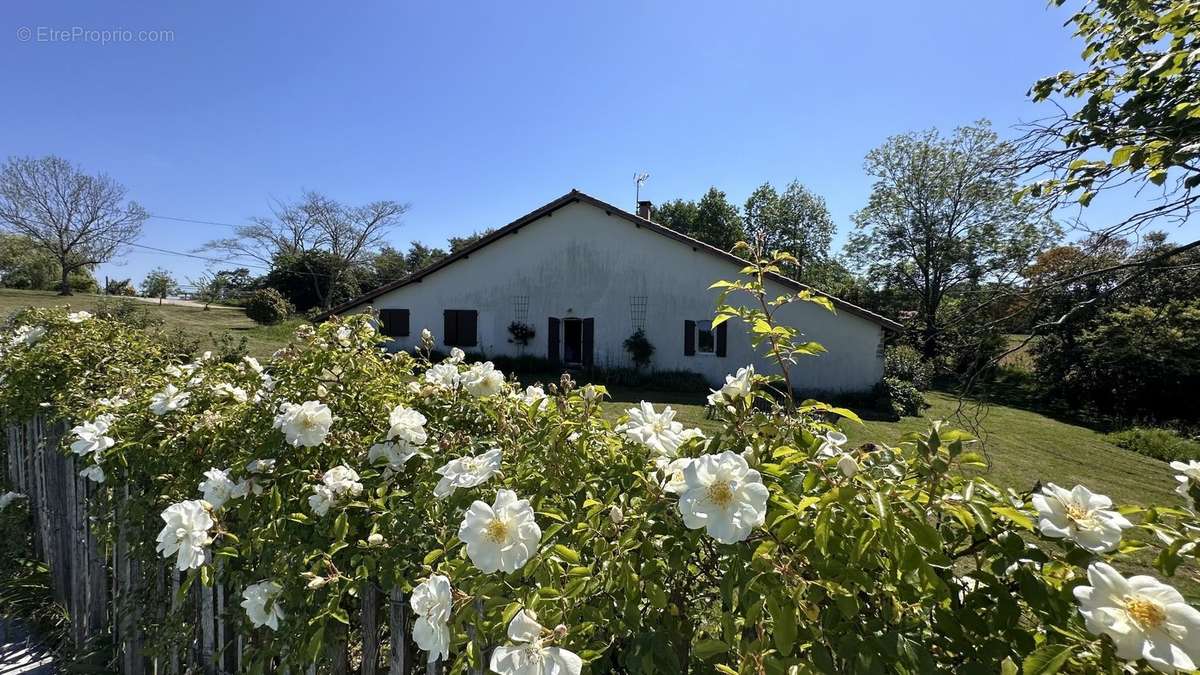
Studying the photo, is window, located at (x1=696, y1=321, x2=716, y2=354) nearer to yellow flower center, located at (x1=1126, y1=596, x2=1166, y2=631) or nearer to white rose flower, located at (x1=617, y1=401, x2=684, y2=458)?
white rose flower, located at (x1=617, y1=401, x2=684, y2=458)

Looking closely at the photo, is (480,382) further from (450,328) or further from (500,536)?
(450,328)

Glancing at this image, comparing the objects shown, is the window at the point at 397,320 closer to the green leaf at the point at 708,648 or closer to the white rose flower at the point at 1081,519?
the green leaf at the point at 708,648

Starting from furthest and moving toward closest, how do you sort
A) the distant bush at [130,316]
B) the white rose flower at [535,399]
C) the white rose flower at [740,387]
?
the distant bush at [130,316] < the white rose flower at [535,399] < the white rose flower at [740,387]

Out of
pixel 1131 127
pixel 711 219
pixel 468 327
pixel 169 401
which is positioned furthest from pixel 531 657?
pixel 711 219

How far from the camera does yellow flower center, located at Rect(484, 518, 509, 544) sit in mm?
967

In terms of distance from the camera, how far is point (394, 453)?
147cm

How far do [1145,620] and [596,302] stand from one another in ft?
47.8

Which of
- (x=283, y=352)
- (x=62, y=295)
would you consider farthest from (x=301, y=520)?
(x=62, y=295)

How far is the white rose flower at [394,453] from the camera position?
1.45 meters

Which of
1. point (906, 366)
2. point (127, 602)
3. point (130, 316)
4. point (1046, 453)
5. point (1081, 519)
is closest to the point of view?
point (1081, 519)

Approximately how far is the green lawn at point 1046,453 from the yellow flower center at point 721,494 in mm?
5144

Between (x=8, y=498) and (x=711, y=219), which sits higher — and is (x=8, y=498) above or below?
below

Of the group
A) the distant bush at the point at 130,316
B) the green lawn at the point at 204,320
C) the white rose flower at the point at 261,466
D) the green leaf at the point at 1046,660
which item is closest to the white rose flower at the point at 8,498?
the distant bush at the point at 130,316

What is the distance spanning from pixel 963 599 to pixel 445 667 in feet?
4.04
